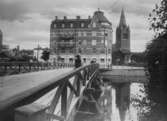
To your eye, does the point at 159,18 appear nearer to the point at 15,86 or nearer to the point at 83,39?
the point at 15,86

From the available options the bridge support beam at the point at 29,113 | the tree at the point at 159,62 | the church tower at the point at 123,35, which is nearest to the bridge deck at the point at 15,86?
the bridge support beam at the point at 29,113

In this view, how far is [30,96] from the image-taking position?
1.61 m

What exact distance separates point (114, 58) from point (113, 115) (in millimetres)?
58627

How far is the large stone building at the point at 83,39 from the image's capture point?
175 ft

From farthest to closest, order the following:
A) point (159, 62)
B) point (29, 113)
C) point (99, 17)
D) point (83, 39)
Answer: point (99, 17), point (83, 39), point (159, 62), point (29, 113)

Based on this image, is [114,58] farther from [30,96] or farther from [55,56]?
[30,96]

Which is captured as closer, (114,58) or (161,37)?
(161,37)

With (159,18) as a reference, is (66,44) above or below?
above

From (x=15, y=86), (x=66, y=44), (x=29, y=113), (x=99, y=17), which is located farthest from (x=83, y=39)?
(x=29, y=113)

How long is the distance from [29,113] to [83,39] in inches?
2119

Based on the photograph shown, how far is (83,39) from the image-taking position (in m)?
54.6

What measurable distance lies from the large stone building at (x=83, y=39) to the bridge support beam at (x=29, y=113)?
5158cm

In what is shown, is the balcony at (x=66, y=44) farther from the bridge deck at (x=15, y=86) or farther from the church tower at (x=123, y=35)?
the bridge deck at (x=15, y=86)

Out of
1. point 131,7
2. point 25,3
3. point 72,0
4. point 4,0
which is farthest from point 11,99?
point 131,7
